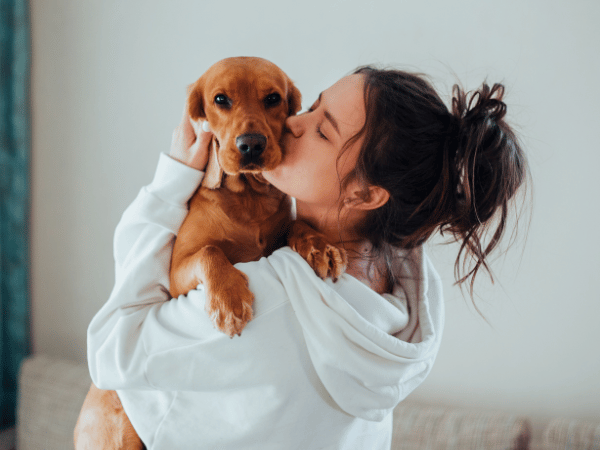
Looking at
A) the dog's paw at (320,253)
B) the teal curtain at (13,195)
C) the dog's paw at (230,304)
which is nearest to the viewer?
the dog's paw at (230,304)

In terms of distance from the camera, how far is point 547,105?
1669mm

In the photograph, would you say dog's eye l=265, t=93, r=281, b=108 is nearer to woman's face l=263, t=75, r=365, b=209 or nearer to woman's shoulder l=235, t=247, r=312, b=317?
woman's face l=263, t=75, r=365, b=209

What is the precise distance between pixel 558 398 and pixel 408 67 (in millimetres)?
1393

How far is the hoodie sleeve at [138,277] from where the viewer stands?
2.81ft

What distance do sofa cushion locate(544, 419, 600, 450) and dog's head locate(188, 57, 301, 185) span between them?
1438mm

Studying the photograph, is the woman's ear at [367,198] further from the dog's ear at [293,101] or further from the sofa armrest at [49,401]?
the sofa armrest at [49,401]

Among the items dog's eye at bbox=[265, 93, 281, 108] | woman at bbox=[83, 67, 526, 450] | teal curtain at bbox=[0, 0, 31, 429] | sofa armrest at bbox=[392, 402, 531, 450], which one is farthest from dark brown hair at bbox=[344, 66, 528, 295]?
teal curtain at bbox=[0, 0, 31, 429]

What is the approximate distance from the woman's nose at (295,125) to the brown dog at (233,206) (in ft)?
0.11

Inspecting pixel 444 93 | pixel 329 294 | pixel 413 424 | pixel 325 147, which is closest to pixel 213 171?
pixel 325 147

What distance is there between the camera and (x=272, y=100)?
1093 millimetres

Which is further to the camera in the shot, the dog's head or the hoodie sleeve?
the dog's head

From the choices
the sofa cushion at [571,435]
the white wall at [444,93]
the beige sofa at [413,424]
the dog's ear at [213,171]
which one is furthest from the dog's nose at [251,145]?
the sofa cushion at [571,435]

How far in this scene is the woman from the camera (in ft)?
2.67

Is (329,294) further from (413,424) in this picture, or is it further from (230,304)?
Answer: (413,424)
